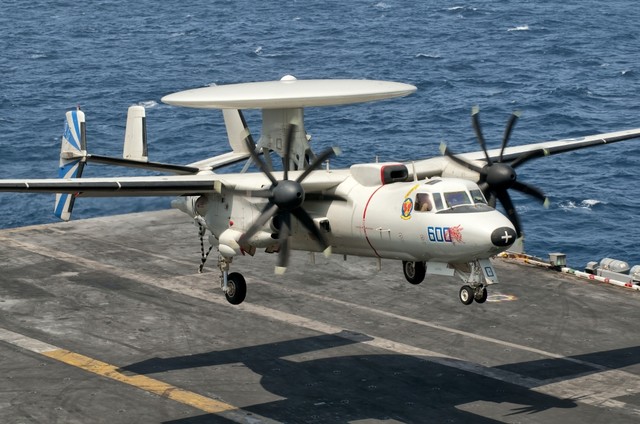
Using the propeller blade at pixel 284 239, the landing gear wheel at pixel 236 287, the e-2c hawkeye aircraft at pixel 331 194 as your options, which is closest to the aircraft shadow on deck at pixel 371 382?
the landing gear wheel at pixel 236 287

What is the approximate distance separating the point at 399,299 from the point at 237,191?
1852 centimetres

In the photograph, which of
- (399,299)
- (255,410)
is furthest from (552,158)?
(255,410)

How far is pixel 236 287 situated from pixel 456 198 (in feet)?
37.7

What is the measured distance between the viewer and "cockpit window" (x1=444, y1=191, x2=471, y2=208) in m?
41.8

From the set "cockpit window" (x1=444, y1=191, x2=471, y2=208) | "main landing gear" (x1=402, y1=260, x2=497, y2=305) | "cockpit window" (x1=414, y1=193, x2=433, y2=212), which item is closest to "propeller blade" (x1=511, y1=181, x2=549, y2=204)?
"cockpit window" (x1=444, y1=191, x2=471, y2=208)

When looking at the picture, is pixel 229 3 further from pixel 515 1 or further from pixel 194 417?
pixel 194 417

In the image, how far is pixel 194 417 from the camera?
149 ft

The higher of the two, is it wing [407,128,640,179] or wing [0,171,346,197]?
wing [407,128,640,179]

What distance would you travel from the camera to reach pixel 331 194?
148 ft

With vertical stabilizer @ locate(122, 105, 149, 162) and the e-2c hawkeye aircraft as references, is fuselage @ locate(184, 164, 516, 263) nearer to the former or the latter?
the e-2c hawkeye aircraft

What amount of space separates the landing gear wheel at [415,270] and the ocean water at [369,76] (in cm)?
3644

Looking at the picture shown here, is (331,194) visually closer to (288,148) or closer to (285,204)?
(288,148)

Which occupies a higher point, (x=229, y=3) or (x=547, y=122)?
(x=229, y=3)

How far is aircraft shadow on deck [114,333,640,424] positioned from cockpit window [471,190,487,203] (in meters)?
9.44
